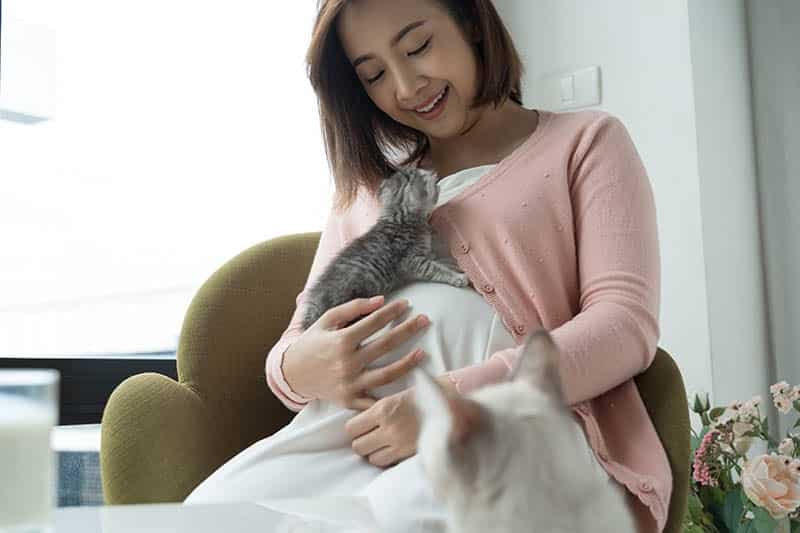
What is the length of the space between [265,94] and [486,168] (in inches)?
50.0

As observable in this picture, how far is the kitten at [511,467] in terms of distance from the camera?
0.56 feet

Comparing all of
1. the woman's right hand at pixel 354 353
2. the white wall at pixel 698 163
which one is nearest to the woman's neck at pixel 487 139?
the woman's right hand at pixel 354 353

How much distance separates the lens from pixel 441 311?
3.04 feet

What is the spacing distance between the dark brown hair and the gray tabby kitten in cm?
13

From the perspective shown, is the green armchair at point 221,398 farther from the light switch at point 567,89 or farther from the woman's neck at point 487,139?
the light switch at point 567,89

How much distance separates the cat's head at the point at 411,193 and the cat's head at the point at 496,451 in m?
0.86

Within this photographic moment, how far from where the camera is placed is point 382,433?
2.66ft

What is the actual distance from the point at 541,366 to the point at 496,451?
0.09 feet

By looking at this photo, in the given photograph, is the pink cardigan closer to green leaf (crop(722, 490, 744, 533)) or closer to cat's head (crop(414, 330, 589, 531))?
cat's head (crop(414, 330, 589, 531))

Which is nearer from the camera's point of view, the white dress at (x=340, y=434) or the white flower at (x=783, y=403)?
the white dress at (x=340, y=434)

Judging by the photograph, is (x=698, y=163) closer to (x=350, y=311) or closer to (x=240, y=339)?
(x=240, y=339)

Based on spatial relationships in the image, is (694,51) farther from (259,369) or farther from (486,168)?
(259,369)

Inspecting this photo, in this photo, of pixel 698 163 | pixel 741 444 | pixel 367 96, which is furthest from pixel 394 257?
pixel 698 163

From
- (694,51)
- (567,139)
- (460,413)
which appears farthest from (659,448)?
(694,51)
